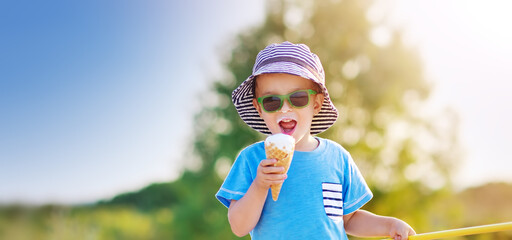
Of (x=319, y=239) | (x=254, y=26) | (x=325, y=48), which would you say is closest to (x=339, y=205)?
(x=319, y=239)

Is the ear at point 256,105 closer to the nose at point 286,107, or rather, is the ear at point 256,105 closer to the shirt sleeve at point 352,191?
the nose at point 286,107

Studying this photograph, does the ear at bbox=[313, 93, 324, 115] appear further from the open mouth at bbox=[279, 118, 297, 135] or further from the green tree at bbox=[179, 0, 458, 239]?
the green tree at bbox=[179, 0, 458, 239]

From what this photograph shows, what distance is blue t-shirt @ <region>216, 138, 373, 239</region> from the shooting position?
196 cm

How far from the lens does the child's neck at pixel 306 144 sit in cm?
212

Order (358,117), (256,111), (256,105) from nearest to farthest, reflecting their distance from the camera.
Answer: (256,105), (256,111), (358,117)

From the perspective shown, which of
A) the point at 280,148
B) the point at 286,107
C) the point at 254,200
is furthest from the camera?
the point at 286,107

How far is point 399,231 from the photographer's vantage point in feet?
6.84

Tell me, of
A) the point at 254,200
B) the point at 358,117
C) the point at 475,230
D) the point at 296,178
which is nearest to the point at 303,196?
the point at 296,178

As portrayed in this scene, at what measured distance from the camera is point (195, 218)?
43.1ft

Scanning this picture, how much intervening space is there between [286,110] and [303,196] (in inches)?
14.1

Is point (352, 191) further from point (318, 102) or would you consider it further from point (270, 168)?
point (270, 168)

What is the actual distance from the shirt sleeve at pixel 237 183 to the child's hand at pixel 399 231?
2.16ft

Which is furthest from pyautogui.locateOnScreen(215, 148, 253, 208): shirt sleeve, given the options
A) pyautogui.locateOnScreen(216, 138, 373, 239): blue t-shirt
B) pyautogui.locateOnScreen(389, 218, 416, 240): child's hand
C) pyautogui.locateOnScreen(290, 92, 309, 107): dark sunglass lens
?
pyautogui.locateOnScreen(389, 218, 416, 240): child's hand

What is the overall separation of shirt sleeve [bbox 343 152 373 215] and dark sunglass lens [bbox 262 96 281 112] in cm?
46
